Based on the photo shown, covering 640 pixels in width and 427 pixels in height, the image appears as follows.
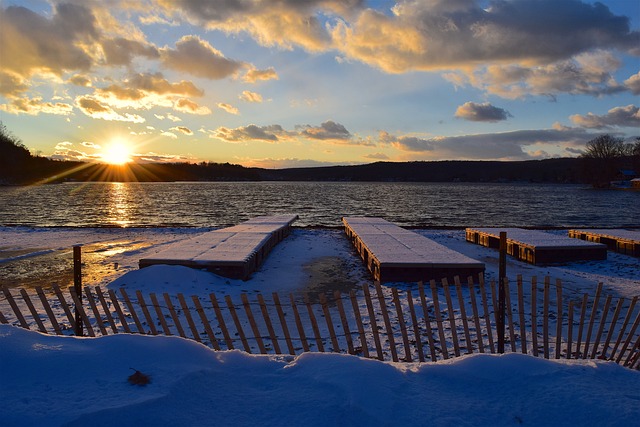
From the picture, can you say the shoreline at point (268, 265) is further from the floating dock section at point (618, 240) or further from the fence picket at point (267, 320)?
the fence picket at point (267, 320)

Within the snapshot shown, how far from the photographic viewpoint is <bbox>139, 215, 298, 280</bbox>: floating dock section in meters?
13.6

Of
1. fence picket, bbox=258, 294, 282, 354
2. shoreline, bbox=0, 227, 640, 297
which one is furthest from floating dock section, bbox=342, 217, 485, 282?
fence picket, bbox=258, 294, 282, 354

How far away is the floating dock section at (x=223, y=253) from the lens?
13.6 metres

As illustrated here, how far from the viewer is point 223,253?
48.7ft

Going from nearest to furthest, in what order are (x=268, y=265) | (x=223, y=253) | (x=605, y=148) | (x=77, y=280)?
(x=77, y=280) < (x=223, y=253) < (x=268, y=265) < (x=605, y=148)

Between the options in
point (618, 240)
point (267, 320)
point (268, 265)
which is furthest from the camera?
point (618, 240)

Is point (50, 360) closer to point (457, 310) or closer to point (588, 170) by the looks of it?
point (457, 310)

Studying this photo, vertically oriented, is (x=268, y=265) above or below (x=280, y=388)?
below

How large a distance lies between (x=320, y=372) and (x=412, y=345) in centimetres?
408

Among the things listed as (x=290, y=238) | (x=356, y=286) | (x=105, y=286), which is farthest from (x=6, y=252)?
(x=356, y=286)

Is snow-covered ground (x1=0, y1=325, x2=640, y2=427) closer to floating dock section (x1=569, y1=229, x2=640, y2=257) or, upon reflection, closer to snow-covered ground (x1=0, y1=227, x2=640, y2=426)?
snow-covered ground (x1=0, y1=227, x2=640, y2=426)

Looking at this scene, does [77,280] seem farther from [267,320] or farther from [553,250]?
[553,250]

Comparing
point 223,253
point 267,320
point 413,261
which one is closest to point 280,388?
point 267,320

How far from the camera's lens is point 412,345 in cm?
793
